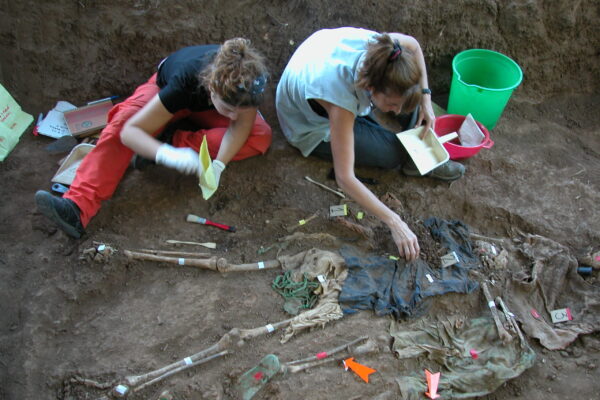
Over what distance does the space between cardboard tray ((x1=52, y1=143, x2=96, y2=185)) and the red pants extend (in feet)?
1.25

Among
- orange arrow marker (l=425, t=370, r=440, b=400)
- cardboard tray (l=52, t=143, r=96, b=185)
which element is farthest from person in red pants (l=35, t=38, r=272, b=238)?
orange arrow marker (l=425, t=370, r=440, b=400)

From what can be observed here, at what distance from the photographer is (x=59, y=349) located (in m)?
2.49

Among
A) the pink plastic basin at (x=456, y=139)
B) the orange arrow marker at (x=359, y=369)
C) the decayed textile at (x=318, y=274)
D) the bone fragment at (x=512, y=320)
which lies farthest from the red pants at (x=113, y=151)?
the bone fragment at (x=512, y=320)

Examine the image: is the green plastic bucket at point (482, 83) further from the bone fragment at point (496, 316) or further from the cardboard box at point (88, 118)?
the cardboard box at point (88, 118)

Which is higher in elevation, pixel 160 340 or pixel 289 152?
pixel 289 152

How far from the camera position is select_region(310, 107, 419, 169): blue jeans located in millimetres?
3227

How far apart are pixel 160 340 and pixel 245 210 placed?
1.09m

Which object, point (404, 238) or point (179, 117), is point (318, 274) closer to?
point (404, 238)

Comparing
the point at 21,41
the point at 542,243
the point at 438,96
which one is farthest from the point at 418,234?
Answer: the point at 21,41

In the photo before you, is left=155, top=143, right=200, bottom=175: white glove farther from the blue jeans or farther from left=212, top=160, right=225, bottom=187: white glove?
the blue jeans

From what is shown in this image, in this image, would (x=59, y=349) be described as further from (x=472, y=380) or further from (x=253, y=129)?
(x=472, y=380)

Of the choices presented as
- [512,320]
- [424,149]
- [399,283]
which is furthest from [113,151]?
[512,320]

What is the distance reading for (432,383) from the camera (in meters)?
2.46

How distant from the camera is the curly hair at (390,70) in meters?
2.23
